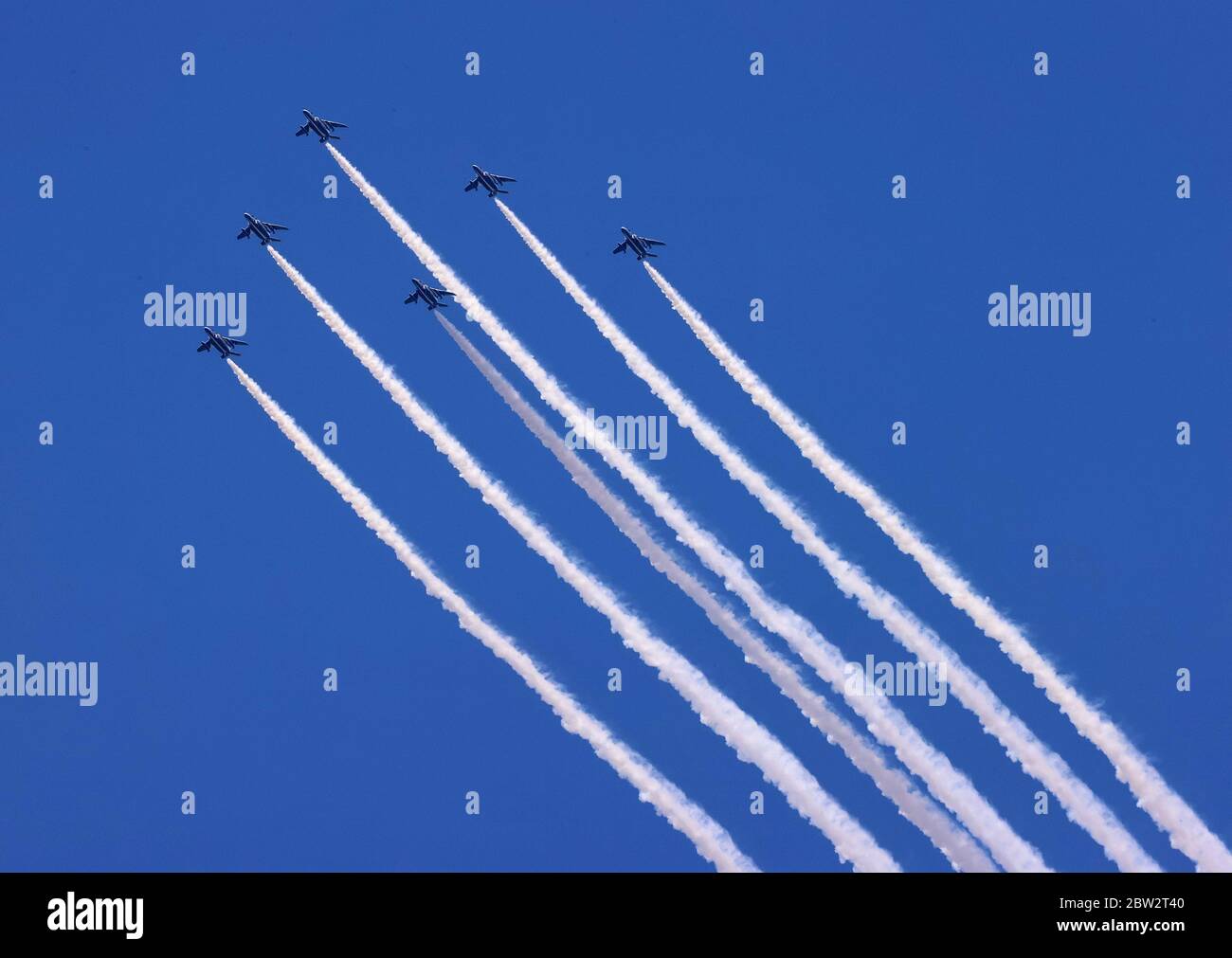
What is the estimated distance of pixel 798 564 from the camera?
167 feet

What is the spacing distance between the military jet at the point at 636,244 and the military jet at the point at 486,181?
316cm

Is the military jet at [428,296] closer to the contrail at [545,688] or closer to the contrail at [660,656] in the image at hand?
the contrail at [660,656]

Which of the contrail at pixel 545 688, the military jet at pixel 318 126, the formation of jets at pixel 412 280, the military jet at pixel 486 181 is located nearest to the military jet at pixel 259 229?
the formation of jets at pixel 412 280

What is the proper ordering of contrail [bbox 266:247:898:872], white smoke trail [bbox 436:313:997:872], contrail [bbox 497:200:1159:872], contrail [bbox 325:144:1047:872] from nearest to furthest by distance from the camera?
1. white smoke trail [bbox 436:313:997:872]
2. contrail [bbox 266:247:898:872]
3. contrail [bbox 325:144:1047:872]
4. contrail [bbox 497:200:1159:872]

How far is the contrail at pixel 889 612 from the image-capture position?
4366 centimetres

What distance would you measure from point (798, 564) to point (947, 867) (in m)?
8.55

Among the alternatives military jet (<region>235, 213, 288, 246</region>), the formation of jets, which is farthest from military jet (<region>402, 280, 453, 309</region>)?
military jet (<region>235, 213, 288, 246</region>)

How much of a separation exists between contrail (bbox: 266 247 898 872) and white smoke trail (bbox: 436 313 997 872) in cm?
106

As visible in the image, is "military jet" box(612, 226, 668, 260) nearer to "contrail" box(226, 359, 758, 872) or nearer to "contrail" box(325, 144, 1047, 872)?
"contrail" box(325, 144, 1047, 872)

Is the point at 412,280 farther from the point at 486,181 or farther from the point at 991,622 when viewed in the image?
the point at 991,622

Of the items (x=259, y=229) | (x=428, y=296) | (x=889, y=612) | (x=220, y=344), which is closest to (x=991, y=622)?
(x=889, y=612)

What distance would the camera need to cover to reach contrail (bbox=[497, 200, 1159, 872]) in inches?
1719
